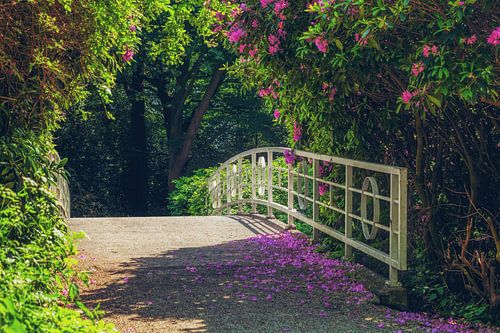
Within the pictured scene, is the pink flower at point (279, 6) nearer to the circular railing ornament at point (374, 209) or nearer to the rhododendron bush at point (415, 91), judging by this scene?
the rhododendron bush at point (415, 91)

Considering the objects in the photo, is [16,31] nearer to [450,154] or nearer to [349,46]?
[349,46]

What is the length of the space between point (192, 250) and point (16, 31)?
13.5 feet

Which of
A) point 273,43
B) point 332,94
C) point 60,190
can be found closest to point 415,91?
point 332,94

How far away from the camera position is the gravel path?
6.00 metres

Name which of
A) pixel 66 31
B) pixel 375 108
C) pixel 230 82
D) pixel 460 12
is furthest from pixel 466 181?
pixel 230 82

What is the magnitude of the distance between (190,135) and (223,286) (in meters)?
16.6

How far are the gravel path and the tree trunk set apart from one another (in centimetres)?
1251

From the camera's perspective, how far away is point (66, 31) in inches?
252

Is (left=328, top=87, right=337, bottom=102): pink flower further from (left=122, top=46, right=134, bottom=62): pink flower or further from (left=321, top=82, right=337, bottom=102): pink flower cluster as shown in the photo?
(left=122, top=46, right=134, bottom=62): pink flower

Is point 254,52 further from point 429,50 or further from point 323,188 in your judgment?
point 429,50

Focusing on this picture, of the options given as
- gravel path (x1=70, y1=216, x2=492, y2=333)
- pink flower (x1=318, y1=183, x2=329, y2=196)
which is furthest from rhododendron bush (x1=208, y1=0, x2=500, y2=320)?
gravel path (x1=70, y1=216, x2=492, y2=333)

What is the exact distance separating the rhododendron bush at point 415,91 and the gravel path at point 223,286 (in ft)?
3.23

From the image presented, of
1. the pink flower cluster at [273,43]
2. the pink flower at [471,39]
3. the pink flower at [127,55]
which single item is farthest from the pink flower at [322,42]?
the pink flower at [127,55]

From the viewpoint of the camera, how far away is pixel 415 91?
18.6 ft
